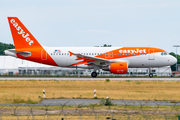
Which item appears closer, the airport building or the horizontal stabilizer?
the horizontal stabilizer

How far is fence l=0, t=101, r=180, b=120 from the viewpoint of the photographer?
15927mm

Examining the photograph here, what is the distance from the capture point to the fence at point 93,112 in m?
15.9

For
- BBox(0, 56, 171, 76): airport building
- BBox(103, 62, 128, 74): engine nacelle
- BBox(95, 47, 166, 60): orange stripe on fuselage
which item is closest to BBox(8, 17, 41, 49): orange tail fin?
BBox(95, 47, 166, 60): orange stripe on fuselage

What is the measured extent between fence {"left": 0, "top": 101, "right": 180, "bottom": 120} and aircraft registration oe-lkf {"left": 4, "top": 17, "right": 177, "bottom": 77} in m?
26.2

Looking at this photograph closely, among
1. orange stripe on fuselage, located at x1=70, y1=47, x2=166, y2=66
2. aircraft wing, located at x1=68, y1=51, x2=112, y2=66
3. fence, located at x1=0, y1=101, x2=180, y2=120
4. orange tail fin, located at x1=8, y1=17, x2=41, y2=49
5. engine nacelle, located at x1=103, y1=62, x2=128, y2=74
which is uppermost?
orange tail fin, located at x1=8, y1=17, x2=41, y2=49

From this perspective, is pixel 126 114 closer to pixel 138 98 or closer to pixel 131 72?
pixel 138 98

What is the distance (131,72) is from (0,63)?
38688 mm

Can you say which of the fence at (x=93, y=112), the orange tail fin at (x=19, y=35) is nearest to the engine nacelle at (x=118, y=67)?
the orange tail fin at (x=19, y=35)

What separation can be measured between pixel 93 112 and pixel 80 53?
30502 millimetres

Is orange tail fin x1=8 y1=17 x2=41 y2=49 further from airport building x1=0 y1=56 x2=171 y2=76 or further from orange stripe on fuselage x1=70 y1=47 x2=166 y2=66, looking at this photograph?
airport building x1=0 y1=56 x2=171 y2=76

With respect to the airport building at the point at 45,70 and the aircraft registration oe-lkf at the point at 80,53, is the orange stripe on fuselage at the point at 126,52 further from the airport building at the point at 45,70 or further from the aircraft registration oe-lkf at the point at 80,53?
the airport building at the point at 45,70

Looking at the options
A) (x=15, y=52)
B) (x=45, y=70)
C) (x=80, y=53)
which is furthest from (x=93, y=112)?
(x=45, y=70)

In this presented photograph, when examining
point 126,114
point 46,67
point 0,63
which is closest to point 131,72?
point 46,67

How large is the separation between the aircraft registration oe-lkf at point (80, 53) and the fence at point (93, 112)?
86.1 ft
